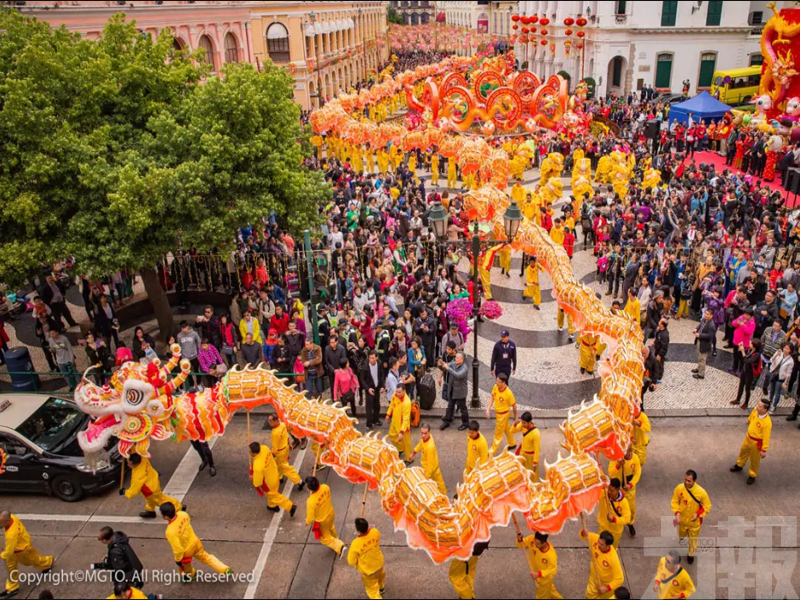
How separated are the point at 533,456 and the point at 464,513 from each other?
263cm

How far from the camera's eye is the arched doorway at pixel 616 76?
44.2m

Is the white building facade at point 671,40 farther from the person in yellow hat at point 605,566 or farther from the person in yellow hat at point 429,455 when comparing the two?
the person in yellow hat at point 605,566

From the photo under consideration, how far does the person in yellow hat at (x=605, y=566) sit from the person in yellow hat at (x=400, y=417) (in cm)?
360

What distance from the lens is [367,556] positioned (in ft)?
25.4

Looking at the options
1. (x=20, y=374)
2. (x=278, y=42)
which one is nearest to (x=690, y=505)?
(x=20, y=374)

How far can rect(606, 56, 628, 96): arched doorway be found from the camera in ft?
145

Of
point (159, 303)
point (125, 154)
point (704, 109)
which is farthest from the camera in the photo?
point (704, 109)

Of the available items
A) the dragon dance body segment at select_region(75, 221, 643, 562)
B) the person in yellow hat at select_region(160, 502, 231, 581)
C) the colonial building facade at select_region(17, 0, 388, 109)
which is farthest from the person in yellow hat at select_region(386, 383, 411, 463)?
the colonial building facade at select_region(17, 0, 388, 109)

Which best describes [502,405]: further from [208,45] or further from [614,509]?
[208,45]

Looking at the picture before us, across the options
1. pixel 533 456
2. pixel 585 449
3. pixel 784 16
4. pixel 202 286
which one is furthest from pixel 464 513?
pixel 784 16

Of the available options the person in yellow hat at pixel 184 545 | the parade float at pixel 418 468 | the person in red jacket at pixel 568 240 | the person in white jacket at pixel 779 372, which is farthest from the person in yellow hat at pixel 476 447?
the person in red jacket at pixel 568 240

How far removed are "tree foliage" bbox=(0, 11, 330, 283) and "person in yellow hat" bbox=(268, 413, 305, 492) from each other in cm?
485

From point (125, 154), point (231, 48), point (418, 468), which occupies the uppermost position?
point (231, 48)

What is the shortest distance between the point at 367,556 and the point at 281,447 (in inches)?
101
